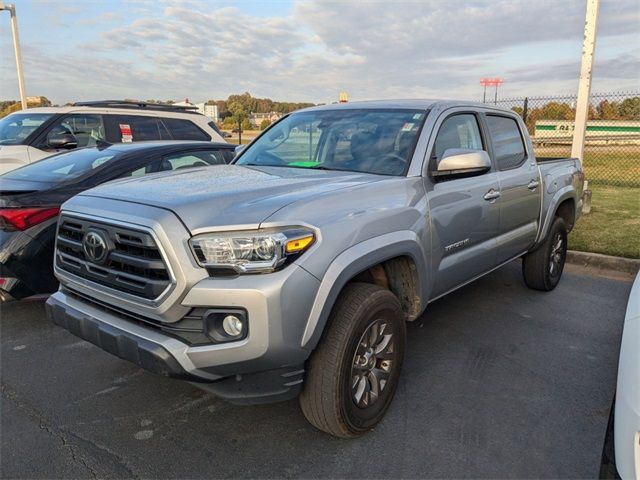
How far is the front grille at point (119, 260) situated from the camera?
239 centimetres

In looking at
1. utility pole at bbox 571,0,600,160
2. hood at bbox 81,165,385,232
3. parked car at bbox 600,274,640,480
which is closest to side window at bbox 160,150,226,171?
hood at bbox 81,165,385,232

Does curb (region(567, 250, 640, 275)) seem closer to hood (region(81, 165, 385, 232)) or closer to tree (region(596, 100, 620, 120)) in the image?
hood (region(81, 165, 385, 232))

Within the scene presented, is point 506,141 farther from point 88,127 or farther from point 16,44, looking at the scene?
point 16,44

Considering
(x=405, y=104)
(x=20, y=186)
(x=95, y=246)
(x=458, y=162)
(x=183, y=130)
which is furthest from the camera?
(x=183, y=130)

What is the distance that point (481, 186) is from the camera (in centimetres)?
390

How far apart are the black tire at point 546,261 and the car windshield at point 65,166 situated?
428 centimetres

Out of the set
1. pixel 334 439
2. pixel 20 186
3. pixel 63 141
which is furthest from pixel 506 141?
pixel 63 141

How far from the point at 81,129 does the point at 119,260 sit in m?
6.09

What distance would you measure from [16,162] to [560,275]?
23.8 ft

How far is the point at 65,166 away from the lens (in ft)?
15.9

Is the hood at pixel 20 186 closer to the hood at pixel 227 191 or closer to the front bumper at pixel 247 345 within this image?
the hood at pixel 227 191

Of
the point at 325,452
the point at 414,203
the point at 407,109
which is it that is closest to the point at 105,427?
the point at 325,452

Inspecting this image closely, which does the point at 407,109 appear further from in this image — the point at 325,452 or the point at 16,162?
the point at 16,162

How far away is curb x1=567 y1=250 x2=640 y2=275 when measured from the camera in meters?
6.10
